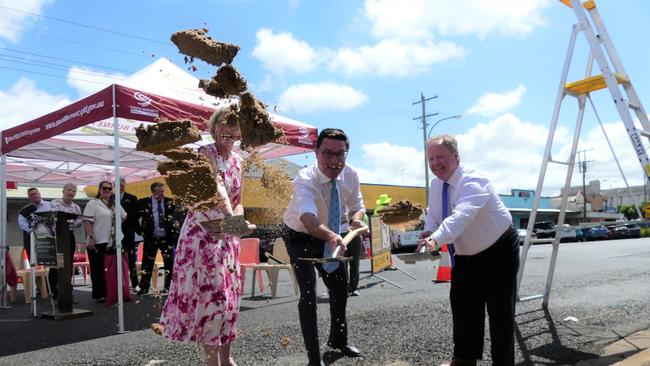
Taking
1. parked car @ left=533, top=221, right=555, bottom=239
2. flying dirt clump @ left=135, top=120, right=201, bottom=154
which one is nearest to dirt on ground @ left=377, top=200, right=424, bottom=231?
parked car @ left=533, top=221, right=555, bottom=239

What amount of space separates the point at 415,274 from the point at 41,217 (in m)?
6.90

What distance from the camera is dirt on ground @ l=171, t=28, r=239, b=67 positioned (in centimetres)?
279

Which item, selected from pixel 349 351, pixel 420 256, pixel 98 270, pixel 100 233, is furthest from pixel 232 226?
pixel 98 270

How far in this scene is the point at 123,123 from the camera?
342 inches

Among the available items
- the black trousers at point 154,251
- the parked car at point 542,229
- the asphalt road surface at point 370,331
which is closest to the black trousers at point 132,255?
the black trousers at point 154,251

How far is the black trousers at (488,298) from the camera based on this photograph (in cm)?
327

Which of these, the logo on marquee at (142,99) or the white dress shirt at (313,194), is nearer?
the white dress shirt at (313,194)

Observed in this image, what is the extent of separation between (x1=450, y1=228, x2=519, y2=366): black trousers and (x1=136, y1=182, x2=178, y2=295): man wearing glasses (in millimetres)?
5793

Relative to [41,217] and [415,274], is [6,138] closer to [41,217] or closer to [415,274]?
[41,217]

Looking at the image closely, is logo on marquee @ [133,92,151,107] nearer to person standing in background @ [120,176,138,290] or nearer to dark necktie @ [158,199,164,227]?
dark necktie @ [158,199,164,227]

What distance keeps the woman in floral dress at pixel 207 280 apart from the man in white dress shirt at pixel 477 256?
134 cm

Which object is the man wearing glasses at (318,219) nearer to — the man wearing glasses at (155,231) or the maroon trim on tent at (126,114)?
the maroon trim on tent at (126,114)

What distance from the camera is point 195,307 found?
2.91 m

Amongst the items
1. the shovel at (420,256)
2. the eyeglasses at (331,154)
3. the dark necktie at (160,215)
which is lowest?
the shovel at (420,256)
